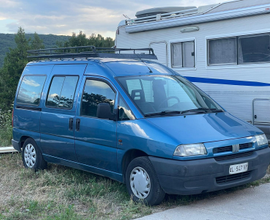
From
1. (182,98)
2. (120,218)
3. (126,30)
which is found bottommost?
(120,218)

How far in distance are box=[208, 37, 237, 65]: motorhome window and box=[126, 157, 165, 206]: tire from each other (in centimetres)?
409

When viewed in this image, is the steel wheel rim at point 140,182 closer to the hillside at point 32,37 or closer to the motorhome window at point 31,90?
the motorhome window at point 31,90

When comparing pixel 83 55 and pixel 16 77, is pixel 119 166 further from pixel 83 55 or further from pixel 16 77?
pixel 16 77

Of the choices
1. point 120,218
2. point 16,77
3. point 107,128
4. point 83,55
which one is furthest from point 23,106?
point 16,77

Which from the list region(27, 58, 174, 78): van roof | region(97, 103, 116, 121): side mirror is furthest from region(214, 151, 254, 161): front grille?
region(27, 58, 174, 78): van roof

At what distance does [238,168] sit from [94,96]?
233 centimetres

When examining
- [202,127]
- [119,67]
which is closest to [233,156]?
[202,127]

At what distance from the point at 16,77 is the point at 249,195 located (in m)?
45.6

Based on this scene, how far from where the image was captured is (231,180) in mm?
5148

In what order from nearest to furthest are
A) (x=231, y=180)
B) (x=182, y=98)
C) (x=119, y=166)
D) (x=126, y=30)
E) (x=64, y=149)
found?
(x=231, y=180) < (x=119, y=166) < (x=182, y=98) < (x=64, y=149) < (x=126, y=30)

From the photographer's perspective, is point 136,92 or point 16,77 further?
point 16,77

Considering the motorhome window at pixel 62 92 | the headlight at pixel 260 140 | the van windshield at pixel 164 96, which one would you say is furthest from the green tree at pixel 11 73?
the headlight at pixel 260 140

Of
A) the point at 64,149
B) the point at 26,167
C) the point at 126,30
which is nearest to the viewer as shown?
the point at 64,149

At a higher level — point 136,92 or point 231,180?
point 136,92
